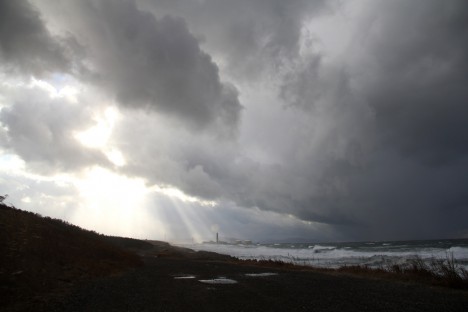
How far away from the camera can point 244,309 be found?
1148cm

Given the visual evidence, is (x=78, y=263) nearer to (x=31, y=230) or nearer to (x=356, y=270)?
(x=31, y=230)

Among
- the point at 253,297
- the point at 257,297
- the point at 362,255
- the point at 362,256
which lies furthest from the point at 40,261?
the point at 362,255

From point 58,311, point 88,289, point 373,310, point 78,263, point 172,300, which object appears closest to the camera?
point 58,311

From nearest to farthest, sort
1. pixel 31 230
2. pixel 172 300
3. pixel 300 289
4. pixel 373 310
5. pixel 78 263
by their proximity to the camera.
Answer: pixel 373 310
pixel 172 300
pixel 300 289
pixel 78 263
pixel 31 230

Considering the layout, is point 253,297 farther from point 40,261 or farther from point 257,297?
point 40,261

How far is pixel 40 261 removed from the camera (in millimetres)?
16906

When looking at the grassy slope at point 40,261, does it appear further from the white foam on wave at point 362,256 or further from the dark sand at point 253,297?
the white foam on wave at point 362,256

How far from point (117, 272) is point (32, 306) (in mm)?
12303

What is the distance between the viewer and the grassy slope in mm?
13094

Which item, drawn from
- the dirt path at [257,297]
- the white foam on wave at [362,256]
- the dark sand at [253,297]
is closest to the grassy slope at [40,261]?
the dark sand at [253,297]

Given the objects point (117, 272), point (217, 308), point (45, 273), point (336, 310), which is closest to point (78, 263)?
point (117, 272)

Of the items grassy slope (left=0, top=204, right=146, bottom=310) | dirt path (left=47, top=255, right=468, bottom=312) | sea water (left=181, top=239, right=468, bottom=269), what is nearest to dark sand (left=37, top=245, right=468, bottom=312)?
dirt path (left=47, top=255, right=468, bottom=312)

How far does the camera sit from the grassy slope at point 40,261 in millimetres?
13094

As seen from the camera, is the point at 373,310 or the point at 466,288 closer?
the point at 373,310
